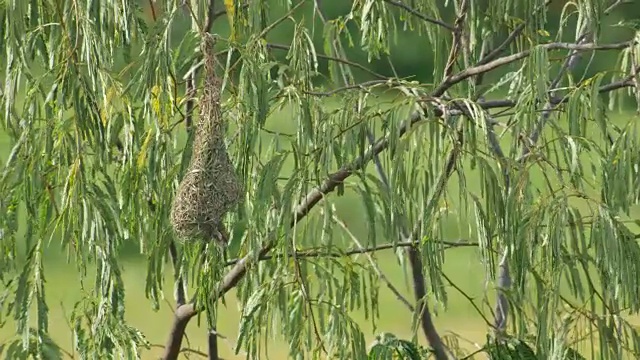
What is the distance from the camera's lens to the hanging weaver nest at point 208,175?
4.12 ft

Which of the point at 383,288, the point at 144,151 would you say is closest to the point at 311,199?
the point at 144,151

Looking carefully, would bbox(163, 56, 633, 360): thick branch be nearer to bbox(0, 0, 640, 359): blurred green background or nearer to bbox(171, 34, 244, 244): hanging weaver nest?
bbox(171, 34, 244, 244): hanging weaver nest

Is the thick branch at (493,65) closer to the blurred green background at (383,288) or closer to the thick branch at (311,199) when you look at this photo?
the thick branch at (311,199)

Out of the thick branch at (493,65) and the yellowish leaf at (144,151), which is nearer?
the thick branch at (493,65)

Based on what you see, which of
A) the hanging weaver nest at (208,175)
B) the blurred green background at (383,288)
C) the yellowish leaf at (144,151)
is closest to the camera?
the hanging weaver nest at (208,175)

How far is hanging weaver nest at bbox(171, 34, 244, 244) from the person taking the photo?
1.26 meters

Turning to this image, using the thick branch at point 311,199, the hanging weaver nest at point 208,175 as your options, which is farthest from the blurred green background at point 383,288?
the hanging weaver nest at point 208,175

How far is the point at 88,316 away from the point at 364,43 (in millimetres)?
659

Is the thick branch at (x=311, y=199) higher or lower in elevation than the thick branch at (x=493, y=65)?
lower

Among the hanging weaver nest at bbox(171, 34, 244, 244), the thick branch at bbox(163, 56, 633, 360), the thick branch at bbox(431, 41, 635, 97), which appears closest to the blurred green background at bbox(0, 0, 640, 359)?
the thick branch at bbox(163, 56, 633, 360)

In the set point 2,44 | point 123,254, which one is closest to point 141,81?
point 2,44

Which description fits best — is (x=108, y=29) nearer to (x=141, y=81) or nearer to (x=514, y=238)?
(x=141, y=81)

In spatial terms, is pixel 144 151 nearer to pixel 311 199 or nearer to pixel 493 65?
pixel 311 199

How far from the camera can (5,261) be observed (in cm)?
145
